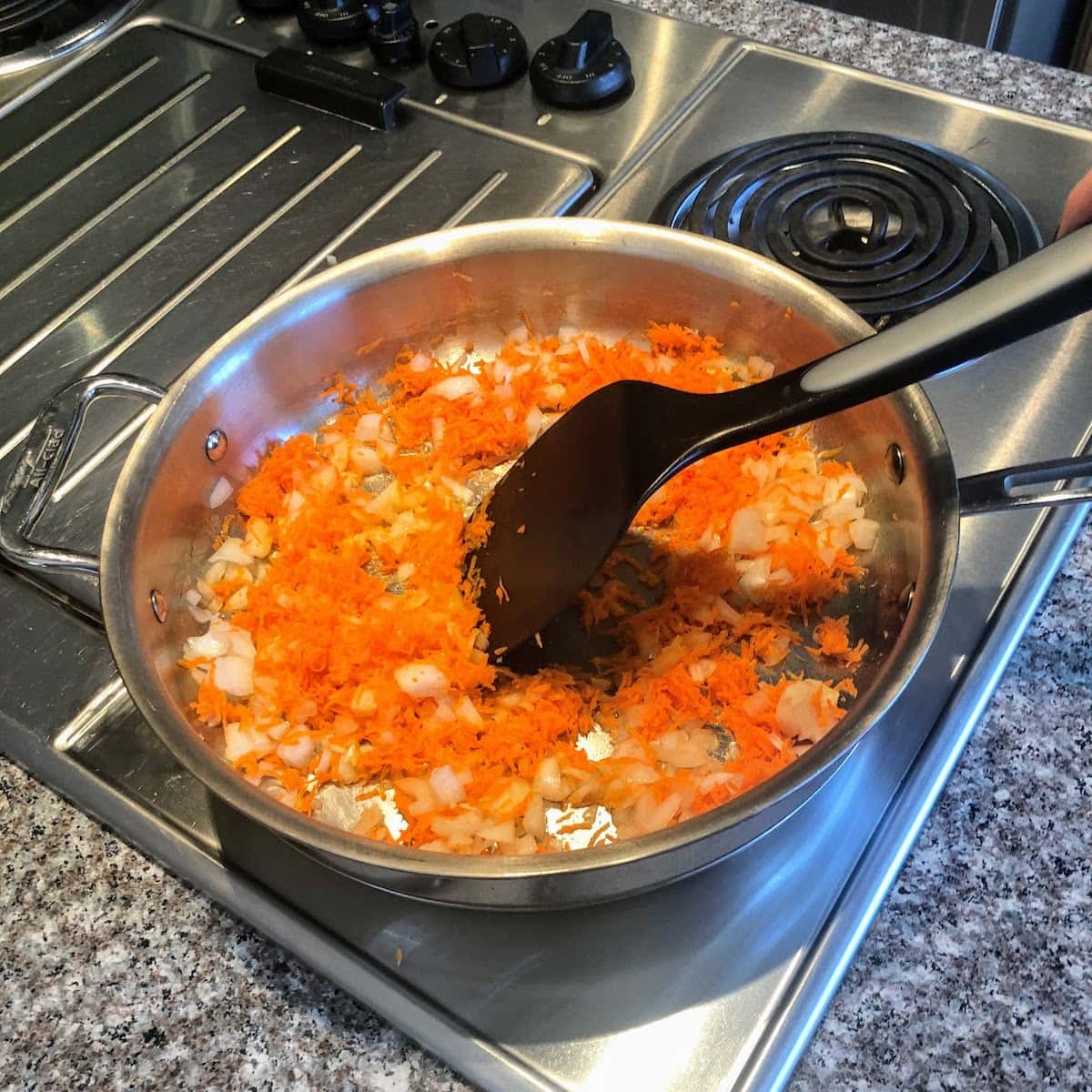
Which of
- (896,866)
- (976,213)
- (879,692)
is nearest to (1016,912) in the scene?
(896,866)

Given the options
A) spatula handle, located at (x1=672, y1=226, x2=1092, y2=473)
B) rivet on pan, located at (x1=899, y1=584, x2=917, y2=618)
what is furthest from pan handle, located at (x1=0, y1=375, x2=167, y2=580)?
rivet on pan, located at (x1=899, y1=584, x2=917, y2=618)

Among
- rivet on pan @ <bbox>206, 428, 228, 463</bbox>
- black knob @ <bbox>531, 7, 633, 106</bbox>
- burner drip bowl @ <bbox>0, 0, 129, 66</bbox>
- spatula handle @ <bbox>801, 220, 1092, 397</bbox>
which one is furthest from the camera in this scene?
burner drip bowl @ <bbox>0, 0, 129, 66</bbox>

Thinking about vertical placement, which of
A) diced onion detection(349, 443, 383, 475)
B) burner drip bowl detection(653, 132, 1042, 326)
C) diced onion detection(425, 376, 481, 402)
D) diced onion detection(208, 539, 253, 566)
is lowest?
diced onion detection(208, 539, 253, 566)

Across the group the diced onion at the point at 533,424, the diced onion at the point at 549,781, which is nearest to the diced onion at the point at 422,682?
the diced onion at the point at 549,781

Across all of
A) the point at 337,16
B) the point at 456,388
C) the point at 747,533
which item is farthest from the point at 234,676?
the point at 337,16

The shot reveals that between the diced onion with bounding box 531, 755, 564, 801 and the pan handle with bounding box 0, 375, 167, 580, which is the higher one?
the pan handle with bounding box 0, 375, 167, 580

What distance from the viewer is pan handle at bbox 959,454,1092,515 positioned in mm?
762

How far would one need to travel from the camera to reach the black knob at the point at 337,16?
1470 millimetres

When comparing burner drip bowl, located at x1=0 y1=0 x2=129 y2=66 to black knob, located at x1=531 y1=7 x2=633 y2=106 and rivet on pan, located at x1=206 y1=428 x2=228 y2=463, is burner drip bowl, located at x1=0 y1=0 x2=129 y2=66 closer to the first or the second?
black knob, located at x1=531 y1=7 x2=633 y2=106

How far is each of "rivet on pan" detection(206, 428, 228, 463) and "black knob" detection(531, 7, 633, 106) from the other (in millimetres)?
687

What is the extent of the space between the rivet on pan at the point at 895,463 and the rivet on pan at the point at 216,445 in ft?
2.09

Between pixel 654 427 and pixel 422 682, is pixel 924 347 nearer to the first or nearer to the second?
pixel 654 427

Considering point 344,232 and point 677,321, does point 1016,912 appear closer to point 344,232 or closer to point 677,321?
point 677,321

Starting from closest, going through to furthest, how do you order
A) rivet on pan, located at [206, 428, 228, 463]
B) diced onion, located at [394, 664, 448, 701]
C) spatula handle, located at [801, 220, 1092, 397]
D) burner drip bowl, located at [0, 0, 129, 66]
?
spatula handle, located at [801, 220, 1092, 397] < diced onion, located at [394, 664, 448, 701] < rivet on pan, located at [206, 428, 228, 463] < burner drip bowl, located at [0, 0, 129, 66]
